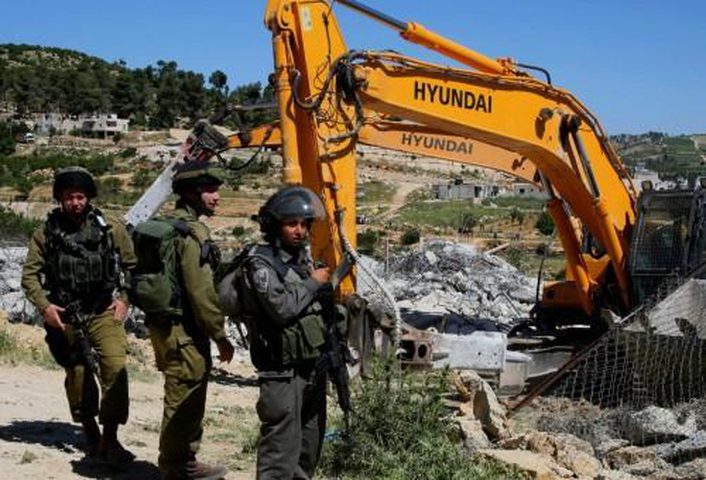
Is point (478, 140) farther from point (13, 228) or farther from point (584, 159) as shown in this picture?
point (13, 228)

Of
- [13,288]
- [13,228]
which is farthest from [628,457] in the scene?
[13,228]

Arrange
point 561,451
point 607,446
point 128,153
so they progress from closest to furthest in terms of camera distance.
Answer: point 561,451 < point 607,446 < point 128,153

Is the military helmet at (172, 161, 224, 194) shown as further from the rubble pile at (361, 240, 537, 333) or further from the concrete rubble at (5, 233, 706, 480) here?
the rubble pile at (361, 240, 537, 333)

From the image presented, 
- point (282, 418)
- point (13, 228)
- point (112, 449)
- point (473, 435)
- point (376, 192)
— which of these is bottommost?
point (112, 449)

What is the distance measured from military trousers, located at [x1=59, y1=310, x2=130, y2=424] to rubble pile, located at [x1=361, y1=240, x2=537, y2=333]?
9018 millimetres

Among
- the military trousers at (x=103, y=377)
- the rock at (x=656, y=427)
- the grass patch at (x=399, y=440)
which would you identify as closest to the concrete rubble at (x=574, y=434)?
the rock at (x=656, y=427)

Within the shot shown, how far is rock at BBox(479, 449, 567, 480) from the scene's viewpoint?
6.04 meters

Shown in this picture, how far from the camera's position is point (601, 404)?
909cm

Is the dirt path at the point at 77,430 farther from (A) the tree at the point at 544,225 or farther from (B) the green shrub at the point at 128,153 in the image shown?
(B) the green shrub at the point at 128,153

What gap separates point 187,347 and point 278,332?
0.88 m

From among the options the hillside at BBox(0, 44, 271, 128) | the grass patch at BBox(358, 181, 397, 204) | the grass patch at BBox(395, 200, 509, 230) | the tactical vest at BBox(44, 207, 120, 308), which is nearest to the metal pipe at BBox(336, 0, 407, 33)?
the tactical vest at BBox(44, 207, 120, 308)

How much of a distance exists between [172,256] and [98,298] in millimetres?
1036

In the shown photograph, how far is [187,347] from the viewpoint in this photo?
5.43 meters

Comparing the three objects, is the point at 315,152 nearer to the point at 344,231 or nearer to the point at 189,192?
the point at 344,231
